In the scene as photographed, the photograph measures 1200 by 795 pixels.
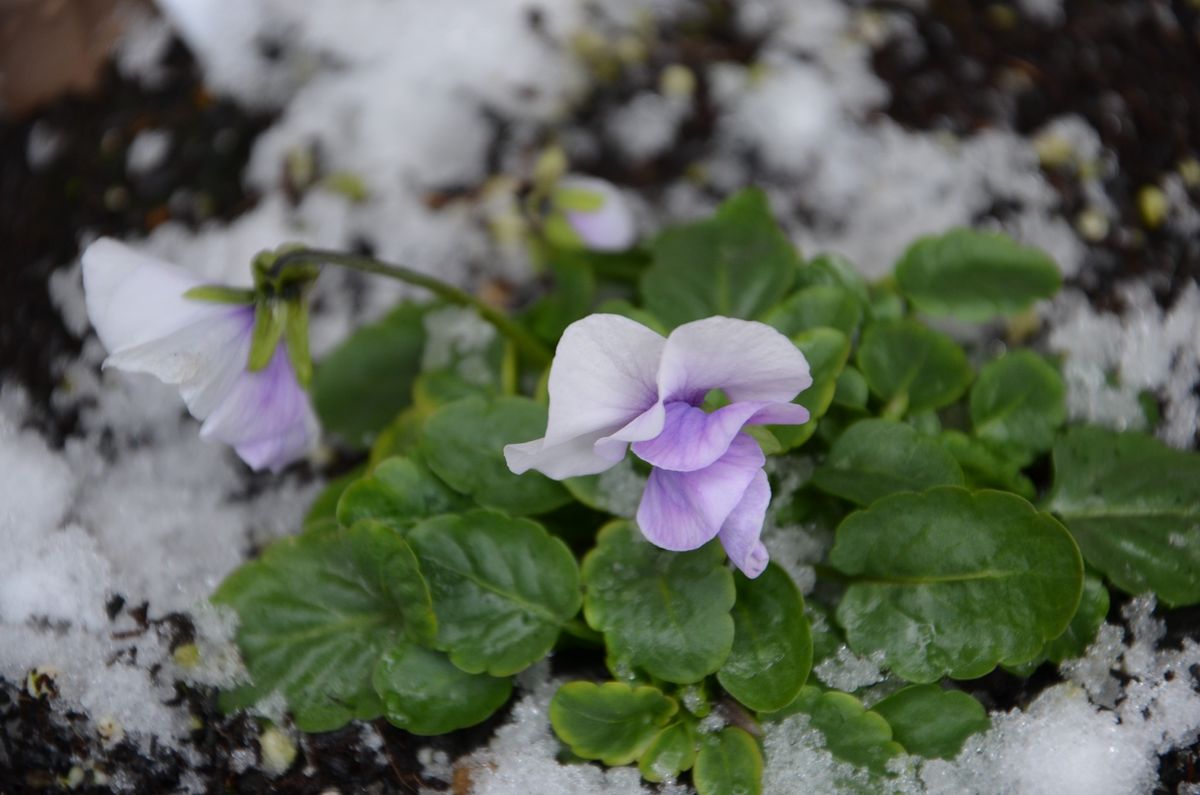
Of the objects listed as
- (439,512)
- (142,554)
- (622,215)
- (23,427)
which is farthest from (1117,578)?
(23,427)

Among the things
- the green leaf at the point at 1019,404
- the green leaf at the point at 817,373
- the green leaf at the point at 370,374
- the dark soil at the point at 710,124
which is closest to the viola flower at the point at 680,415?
the green leaf at the point at 817,373

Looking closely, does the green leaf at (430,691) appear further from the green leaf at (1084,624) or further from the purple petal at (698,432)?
the green leaf at (1084,624)

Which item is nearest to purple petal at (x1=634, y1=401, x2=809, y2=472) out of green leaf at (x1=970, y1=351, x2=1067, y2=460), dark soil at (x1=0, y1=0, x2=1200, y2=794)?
green leaf at (x1=970, y1=351, x2=1067, y2=460)

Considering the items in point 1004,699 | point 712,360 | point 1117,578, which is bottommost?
point 1004,699

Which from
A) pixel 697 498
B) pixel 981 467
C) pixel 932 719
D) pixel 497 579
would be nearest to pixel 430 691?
pixel 497 579

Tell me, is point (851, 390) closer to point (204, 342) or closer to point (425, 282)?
point (425, 282)

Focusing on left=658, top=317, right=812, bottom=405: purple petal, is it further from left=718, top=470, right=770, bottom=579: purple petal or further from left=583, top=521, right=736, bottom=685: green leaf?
left=583, top=521, right=736, bottom=685: green leaf

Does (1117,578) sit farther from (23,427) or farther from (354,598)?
(23,427)
